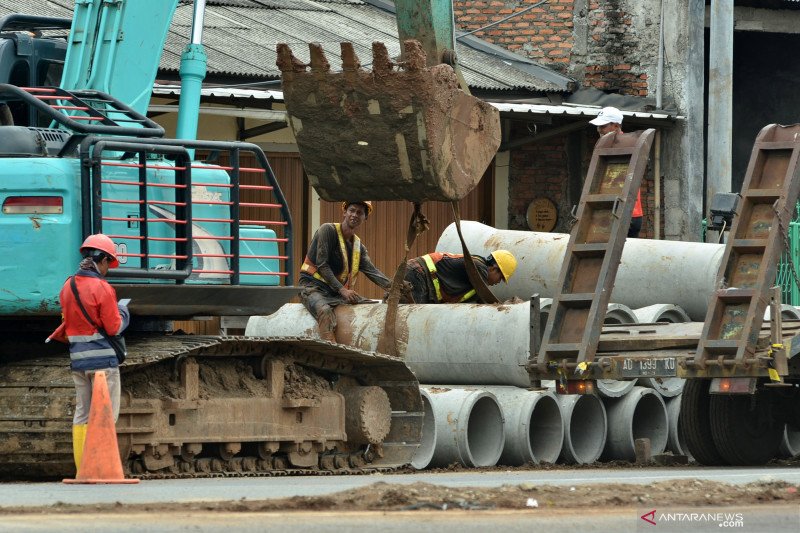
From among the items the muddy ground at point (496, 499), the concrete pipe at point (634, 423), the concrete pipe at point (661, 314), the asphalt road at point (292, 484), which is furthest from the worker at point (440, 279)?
the muddy ground at point (496, 499)

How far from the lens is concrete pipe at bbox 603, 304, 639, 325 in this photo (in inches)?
605

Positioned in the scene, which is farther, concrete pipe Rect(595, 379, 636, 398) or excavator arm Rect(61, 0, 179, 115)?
concrete pipe Rect(595, 379, 636, 398)

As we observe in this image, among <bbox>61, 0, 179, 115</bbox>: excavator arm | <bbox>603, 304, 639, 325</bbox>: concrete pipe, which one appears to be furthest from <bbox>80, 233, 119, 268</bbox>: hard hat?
<bbox>603, 304, 639, 325</bbox>: concrete pipe

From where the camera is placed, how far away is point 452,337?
15.3 meters

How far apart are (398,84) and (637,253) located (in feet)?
A: 19.8

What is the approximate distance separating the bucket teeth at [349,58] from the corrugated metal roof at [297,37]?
7927 millimetres

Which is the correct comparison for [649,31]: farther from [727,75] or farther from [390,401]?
[390,401]

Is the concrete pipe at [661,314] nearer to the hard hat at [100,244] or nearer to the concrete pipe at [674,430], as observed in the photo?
the concrete pipe at [674,430]

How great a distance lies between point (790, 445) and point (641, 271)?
118 inches

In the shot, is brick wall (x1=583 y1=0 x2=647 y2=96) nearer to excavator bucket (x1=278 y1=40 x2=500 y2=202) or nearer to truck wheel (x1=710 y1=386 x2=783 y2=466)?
truck wheel (x1=710 y1=386 x2=783 y2=466)

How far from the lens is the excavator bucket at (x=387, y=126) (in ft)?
38.5

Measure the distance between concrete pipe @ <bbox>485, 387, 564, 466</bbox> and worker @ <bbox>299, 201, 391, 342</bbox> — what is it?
1.79 m

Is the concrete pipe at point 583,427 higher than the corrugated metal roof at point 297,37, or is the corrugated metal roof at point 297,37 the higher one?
the corrugated metal roof at point 297,37

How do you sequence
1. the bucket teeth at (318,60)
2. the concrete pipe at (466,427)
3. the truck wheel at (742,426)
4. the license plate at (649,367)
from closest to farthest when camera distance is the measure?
1. the bucket teeth at (318,60)
2. the license plate at (649,367)
3. the truck wheel at (742,426)
4. the concrete pipe at (466,427)
